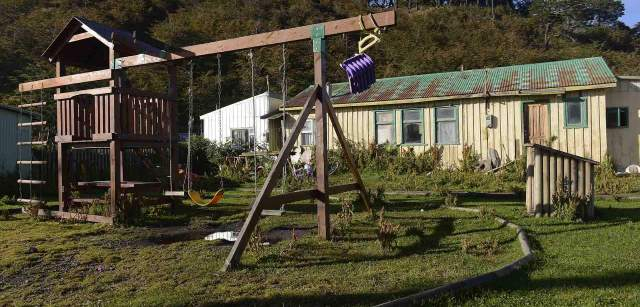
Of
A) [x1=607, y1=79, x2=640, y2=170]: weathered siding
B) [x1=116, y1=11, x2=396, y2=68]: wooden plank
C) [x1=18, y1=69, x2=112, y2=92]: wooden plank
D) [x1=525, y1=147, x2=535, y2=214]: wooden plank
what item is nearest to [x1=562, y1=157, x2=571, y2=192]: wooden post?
[x1=525, y1=147, x2=535, y2=214]: wooden plank

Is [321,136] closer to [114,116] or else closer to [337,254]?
[337,254]

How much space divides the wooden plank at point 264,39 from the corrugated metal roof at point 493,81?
1137 centimetres

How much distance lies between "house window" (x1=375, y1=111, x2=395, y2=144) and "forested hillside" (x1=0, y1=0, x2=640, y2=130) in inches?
672

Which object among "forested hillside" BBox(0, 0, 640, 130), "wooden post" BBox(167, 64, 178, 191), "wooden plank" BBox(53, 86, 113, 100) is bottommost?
"wooden post" BBox(167, 64, 178, 191)

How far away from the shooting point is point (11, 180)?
15570mm

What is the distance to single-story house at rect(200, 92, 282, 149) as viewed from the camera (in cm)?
2503

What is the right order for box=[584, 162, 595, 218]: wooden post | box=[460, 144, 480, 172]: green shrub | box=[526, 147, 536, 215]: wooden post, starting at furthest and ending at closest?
box=[460, 144, 480, 172]: green shrub
box=[526, 147, 536, 215]: wooden post
box=[584, 162, 595, 218]: wooden post

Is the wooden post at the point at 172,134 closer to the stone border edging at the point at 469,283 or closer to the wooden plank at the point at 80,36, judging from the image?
the wooden plank at the point at 80,36

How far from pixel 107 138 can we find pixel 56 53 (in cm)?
305

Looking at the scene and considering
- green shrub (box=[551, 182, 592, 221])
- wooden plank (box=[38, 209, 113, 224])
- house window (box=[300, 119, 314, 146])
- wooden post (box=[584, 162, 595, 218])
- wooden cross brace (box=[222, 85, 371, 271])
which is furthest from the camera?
house window (box=[300, 119, 314, 146])

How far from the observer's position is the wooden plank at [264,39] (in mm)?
7387

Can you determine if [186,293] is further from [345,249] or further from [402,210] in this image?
[402,210]

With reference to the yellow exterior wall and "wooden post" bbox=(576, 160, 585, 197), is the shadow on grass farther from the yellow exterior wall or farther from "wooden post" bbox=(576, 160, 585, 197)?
the yellow exterior wall

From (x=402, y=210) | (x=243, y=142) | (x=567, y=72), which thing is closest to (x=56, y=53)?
(x=402, y=210)
